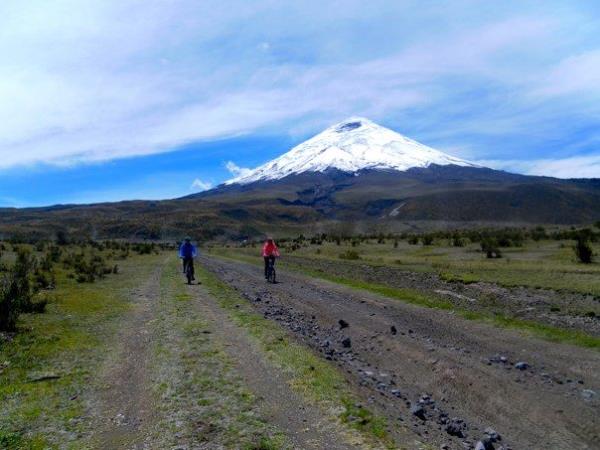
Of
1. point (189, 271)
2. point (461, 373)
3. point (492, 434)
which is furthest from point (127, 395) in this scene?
point (189, 271)

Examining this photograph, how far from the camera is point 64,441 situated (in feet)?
18.9

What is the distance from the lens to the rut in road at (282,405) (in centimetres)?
571

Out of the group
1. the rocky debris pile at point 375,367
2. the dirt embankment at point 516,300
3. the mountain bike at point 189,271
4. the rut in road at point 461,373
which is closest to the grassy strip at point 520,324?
the rut in road at point 461,373

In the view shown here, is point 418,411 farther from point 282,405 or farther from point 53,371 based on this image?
point 53,371

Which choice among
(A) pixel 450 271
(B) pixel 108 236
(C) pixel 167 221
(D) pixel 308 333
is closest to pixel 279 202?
(C) pixel 167 221

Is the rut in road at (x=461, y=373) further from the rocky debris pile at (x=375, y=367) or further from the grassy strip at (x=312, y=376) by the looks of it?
the grassy strip at (x=312, y=376)

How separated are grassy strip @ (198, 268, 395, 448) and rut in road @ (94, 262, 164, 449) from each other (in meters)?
2.02

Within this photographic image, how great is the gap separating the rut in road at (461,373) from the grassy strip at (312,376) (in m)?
0.44

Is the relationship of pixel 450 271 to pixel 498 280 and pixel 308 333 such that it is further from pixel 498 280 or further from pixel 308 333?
pixel 308 333

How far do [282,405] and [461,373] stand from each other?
3.40 meters

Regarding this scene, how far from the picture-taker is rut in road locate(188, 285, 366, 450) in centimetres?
571

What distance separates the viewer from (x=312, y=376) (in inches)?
308

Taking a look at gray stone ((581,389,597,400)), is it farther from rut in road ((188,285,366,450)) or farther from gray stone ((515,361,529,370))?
rut in road ((188,285,366,450))

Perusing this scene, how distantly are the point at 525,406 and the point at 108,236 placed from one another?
104370 millimetres
